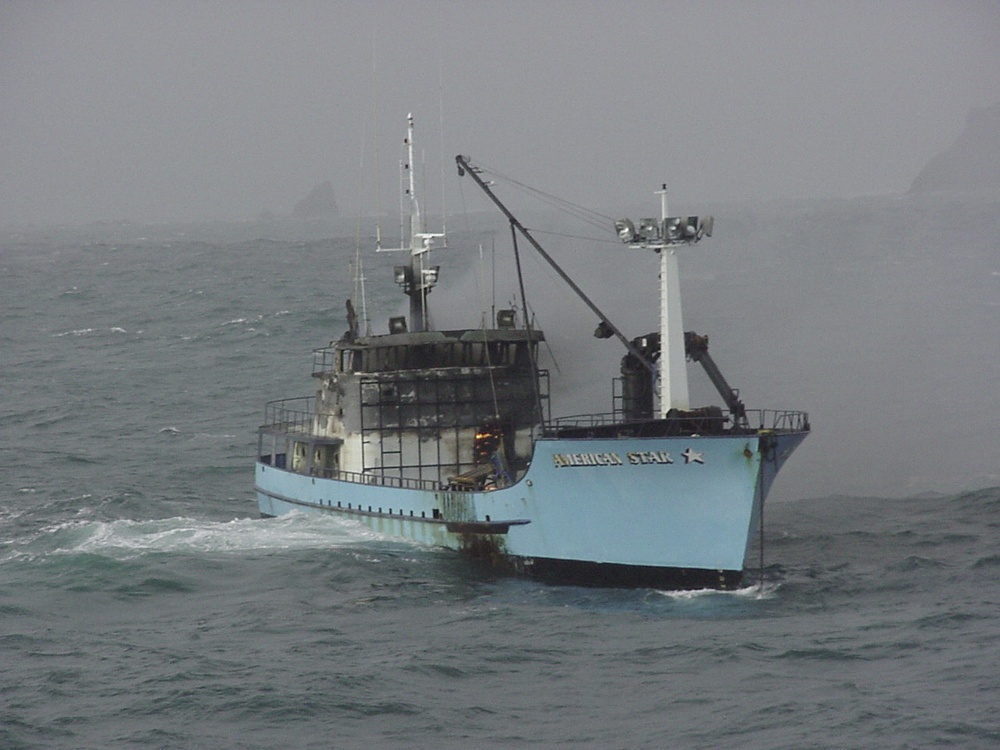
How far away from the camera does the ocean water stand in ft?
95.5

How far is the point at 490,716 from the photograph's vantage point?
29.4m

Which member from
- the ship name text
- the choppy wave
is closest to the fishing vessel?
the ship name text

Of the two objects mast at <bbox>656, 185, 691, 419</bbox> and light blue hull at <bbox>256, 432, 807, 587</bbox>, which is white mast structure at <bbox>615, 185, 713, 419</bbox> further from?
light blue hull at <bbox>256, 432, 807, 587</bbox>

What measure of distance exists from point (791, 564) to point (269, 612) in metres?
14.3

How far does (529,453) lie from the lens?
4600cm

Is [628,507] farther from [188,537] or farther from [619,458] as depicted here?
[188,537]

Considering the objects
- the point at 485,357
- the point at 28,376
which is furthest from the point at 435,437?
the point at 28,376

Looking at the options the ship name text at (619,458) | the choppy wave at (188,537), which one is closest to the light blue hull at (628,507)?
the ship name text at (619,458)

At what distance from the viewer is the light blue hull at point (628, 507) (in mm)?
38031

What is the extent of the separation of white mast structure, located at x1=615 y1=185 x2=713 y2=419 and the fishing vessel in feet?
0.18

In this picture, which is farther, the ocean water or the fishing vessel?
→ the fishing vessel

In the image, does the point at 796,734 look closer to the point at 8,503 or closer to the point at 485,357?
the point at 485,357

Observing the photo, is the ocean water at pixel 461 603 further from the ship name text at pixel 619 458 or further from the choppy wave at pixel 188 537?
the ship name text at pixel 619 458

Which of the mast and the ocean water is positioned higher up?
the mast
